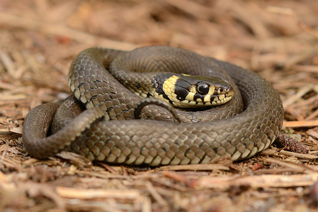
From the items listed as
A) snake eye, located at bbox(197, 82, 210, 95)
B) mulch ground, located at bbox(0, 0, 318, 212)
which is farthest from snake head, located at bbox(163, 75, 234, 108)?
mulch ground, located at bbox(0, 0, 318, 212)

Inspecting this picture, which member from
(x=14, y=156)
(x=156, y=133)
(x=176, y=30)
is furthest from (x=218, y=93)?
(x=176, y=30)

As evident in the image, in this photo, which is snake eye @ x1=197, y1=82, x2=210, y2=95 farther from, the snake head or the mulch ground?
the mulch ground

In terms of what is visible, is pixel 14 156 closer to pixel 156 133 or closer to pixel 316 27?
pixel 156 133

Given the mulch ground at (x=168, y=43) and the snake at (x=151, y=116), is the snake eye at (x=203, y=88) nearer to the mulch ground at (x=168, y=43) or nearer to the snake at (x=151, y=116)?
the snake at (x=151, y=116)

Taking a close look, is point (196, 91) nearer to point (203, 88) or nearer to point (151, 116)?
point (203, 88)

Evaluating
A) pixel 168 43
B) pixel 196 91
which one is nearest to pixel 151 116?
pixel 196 91
